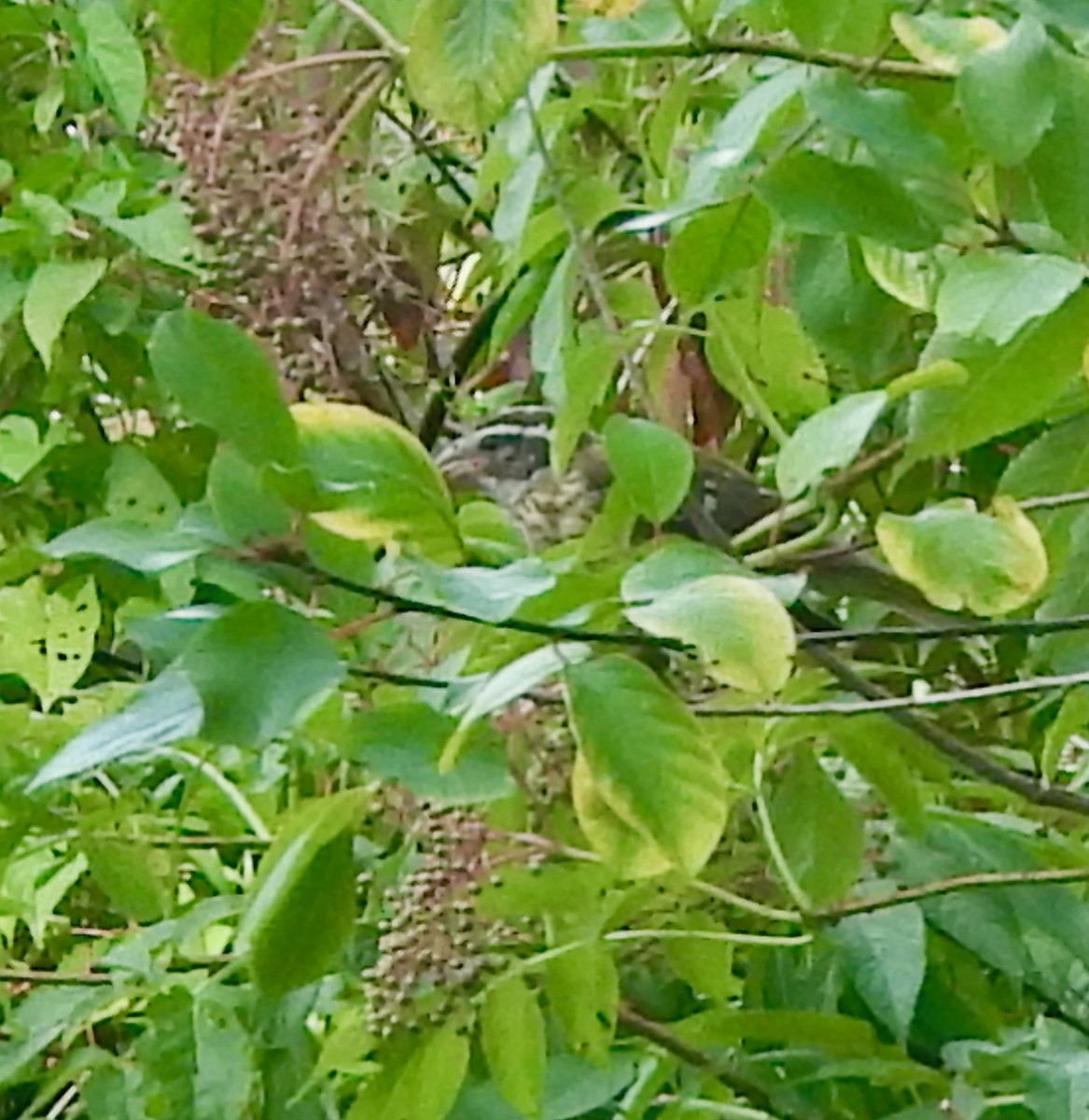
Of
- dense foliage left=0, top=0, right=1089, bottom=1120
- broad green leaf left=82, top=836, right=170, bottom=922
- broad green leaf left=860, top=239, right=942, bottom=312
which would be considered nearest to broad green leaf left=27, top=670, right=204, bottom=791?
dense foliage left=0, top=0, right=1089, bottom=1120

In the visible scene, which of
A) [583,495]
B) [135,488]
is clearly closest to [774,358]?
[583,495]

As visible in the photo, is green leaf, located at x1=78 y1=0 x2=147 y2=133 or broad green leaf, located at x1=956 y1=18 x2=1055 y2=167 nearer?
broad green leaf, located at x1=956 y1=18 x2=1055 y2=167

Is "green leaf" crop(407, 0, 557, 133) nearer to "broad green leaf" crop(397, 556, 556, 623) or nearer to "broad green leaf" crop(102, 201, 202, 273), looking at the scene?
"broad green leaf" crop(397, 556, 556, 623)

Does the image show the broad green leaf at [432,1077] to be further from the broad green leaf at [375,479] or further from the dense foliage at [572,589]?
the broad green leaf at [375,479]

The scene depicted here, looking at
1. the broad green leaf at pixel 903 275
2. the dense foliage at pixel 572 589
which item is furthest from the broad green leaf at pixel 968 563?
the broad green leaf at pixel 903 275

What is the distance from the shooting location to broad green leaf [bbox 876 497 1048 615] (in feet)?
1.13

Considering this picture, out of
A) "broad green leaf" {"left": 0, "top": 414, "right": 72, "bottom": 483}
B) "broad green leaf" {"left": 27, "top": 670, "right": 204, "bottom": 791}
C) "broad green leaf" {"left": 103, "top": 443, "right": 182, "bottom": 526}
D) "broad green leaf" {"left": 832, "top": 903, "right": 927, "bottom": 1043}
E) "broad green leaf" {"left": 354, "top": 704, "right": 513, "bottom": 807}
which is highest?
"broad green leaf" {"left": 27, "top": 670, "right": 204, "bottom": 791}

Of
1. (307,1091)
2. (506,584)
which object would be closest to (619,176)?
(307,1091)

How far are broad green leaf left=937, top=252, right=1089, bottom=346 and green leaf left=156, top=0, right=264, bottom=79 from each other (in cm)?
14

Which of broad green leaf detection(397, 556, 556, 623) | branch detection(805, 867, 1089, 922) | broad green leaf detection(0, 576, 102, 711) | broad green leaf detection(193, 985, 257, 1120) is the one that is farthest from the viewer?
broad green leaf detection(0, 576, 102, 711)

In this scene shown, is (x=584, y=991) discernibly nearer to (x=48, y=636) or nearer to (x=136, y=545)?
(x=136, y=545)

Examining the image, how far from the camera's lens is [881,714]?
50 cm

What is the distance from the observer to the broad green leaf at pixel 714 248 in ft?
1.40

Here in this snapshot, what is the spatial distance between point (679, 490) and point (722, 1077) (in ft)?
0.83
